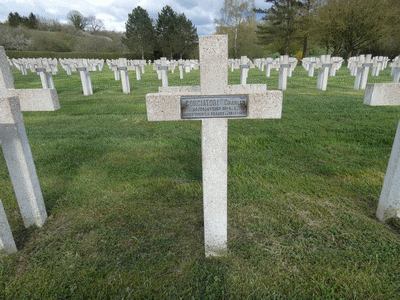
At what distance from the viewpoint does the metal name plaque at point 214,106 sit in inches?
66.3

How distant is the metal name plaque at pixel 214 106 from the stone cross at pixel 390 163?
1.20 meters

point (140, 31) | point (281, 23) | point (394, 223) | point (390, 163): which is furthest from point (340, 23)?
point (140, 31)

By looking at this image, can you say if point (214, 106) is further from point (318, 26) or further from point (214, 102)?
point (318, 26)

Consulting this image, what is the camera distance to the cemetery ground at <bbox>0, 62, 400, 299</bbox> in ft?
5.87

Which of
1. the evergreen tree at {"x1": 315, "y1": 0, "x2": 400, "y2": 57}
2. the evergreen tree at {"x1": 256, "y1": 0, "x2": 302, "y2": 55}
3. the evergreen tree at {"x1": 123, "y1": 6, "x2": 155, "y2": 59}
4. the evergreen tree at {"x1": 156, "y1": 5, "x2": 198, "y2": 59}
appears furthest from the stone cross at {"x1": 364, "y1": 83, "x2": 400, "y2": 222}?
the evergreen tree at {"x1": 123, "y1": 6, "x2": 155, "y2": 59}

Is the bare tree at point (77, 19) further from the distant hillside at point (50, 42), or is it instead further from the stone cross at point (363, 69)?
the stone cross at point (363, 69)

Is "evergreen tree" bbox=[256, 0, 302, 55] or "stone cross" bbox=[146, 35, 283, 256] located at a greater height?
"evergreen tree" bbox=[256, 0, 302, 55]

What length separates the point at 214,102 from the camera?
66.6 inches

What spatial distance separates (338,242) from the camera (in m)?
2.14

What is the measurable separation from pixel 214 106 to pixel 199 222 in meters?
1.29

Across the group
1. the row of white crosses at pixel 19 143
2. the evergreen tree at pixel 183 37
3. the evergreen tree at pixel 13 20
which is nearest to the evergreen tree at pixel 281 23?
the evergreen tree at pixel 183 37

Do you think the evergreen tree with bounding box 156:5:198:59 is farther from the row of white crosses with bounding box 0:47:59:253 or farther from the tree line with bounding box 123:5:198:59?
the row of white crosses with bounding box 0:47:59:253

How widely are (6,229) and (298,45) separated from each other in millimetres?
41169

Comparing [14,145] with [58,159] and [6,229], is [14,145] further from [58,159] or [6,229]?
[58,159]
